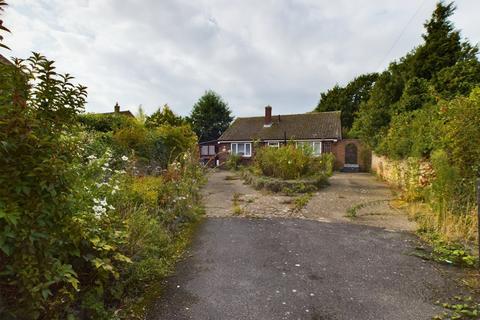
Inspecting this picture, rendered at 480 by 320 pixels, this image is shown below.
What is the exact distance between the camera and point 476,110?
539cm

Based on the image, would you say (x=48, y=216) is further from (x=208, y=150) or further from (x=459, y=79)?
(x=208, y=150)

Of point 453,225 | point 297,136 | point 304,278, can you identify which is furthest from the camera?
point 297,136

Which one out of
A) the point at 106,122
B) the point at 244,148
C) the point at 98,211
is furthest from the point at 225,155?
the point at 98,211

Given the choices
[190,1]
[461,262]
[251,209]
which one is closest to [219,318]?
[461,262]

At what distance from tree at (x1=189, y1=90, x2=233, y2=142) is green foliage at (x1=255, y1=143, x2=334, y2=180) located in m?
23.2

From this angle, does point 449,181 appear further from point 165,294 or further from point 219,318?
point 165,294

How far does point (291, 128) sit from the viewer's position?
25125 millimetres

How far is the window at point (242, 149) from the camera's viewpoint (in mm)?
25289

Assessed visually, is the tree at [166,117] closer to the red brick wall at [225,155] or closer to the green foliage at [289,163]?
the red brick wall at [225,155]

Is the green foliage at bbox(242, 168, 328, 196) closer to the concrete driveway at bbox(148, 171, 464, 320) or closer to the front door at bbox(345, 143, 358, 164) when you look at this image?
the concrete driveway at bbox(148, 171, 464, 320)

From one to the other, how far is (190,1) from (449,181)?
275 inches

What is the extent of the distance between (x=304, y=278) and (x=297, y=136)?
21157 millimetres

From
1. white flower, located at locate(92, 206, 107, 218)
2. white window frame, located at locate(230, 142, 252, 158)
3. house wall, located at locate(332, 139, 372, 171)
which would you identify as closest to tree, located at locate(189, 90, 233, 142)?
white window frame, located at locate(230, 142, 252, 158)

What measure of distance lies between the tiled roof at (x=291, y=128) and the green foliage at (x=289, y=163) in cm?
1137
